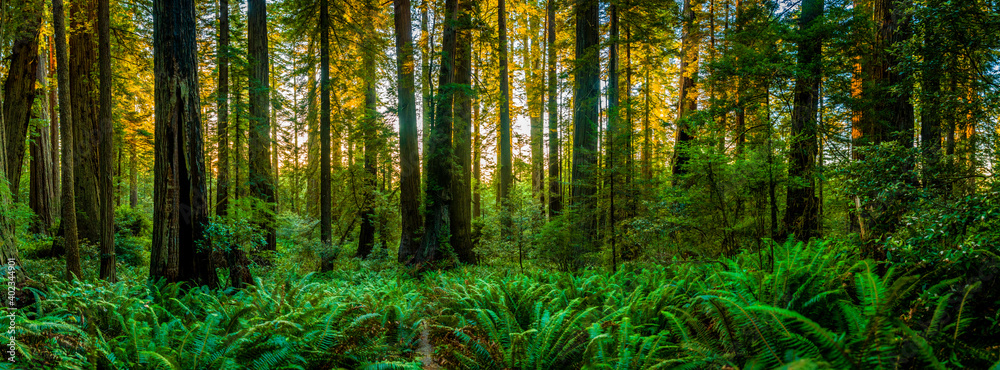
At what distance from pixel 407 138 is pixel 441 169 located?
1.36 meters

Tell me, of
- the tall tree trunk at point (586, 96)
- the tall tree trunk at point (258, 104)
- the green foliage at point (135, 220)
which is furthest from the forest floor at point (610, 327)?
the green foliage at point (135, 220)

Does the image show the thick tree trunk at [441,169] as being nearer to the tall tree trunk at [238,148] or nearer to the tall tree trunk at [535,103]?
the tall tree trunk at [238,148]

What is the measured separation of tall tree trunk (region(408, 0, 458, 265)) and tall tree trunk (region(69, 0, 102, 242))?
8.57m

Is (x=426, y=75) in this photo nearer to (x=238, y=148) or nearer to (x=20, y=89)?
(x=238, y=148)

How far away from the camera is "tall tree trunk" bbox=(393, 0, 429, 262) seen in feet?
32.9

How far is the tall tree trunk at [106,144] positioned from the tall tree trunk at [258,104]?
11.8ft

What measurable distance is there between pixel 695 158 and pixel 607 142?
4.77 ft

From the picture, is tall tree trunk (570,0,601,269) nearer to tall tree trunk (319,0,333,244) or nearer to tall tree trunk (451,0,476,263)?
tall tree trunk (451,0,476,263)

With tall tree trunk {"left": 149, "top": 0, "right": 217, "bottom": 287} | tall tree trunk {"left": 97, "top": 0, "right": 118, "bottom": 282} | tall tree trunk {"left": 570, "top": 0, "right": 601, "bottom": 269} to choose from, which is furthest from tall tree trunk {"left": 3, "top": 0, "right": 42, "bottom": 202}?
tall tree trunk {"left": 570, "top": 0, "right": 601, "bottom": 269}

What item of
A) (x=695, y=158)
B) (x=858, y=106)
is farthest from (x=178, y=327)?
(x=858, y=106)

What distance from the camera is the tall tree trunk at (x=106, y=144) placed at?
5.62 m

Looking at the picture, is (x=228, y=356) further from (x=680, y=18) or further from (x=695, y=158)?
(x=680, y=18)

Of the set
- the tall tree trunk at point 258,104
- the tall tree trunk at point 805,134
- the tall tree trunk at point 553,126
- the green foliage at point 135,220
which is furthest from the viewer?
the green foliage at point 135,220

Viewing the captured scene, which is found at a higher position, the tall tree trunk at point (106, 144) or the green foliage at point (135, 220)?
the tall tree trunk at point (106, 144)
